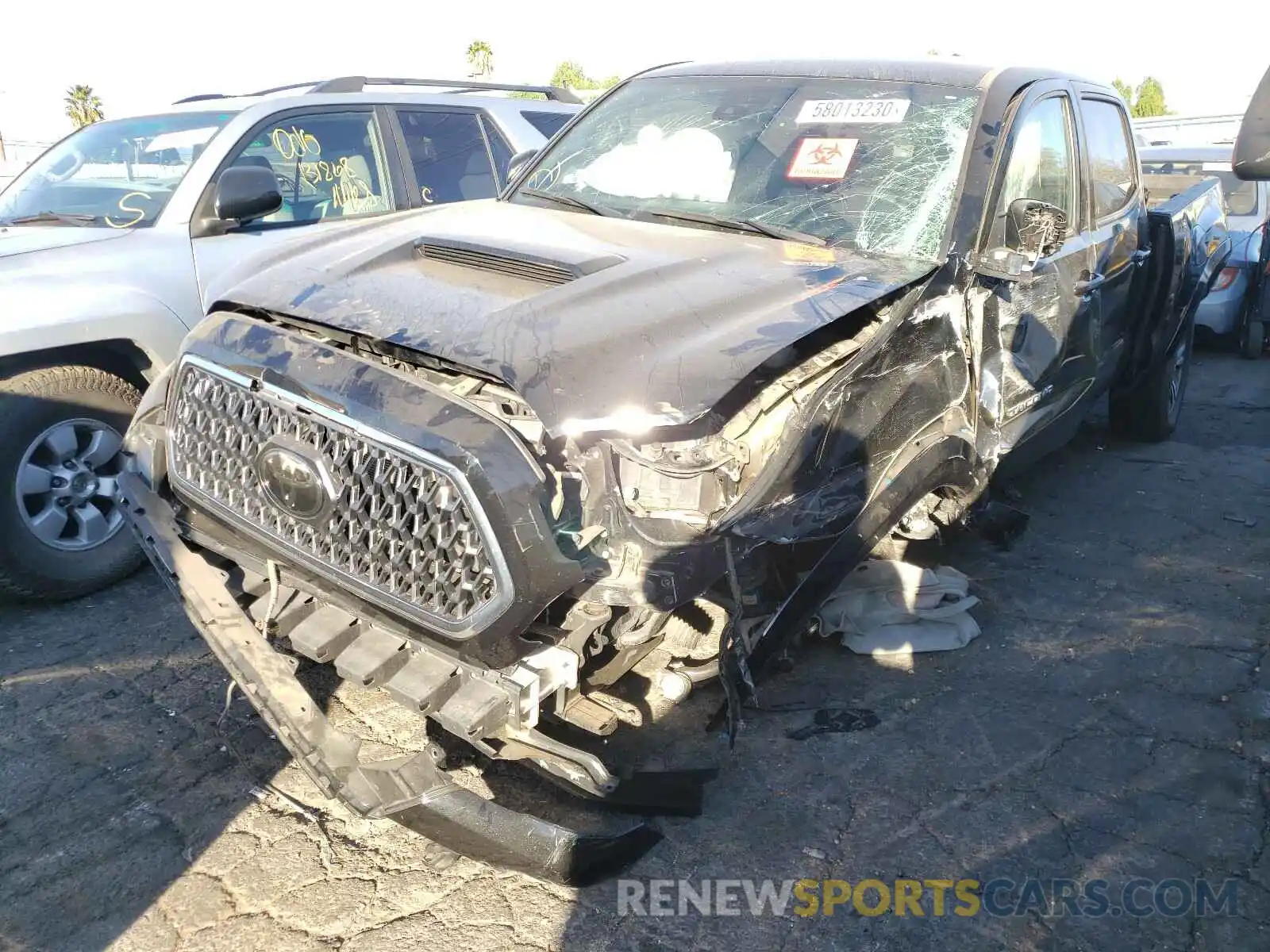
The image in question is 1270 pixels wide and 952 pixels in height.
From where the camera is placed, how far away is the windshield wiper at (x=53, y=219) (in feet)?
14.3

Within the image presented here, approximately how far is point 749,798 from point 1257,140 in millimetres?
2754

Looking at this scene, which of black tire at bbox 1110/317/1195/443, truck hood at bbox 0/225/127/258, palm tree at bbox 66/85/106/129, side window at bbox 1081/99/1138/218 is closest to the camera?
truck hood at bbox 0/225/127/258

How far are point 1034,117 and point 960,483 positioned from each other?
1.53 meters

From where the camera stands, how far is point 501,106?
5.82m

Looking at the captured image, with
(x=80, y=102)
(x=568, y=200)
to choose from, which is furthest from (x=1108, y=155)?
(x=80, y=102)

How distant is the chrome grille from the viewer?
2.27 metres

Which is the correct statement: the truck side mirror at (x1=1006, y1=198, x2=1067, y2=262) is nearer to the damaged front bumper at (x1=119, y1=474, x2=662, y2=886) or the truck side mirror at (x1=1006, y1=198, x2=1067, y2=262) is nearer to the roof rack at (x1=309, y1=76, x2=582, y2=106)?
the damaged front bumper at (x1=119, y1=474, x2=662, y2=886)

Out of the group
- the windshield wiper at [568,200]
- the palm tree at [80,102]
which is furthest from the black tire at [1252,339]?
the palm tree at [80,102]

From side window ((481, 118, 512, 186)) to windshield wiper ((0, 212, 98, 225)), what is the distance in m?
2.13

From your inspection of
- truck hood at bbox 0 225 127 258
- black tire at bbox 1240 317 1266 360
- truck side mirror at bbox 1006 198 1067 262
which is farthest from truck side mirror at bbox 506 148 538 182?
black tire at bbox 1240 317 1266 360

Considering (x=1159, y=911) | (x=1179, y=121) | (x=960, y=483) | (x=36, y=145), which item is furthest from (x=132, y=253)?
(x=36, y=145)

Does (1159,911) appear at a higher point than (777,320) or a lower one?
lower

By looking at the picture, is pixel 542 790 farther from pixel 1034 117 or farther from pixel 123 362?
pixel 1034 117

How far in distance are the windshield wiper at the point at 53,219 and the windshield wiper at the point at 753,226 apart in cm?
260
